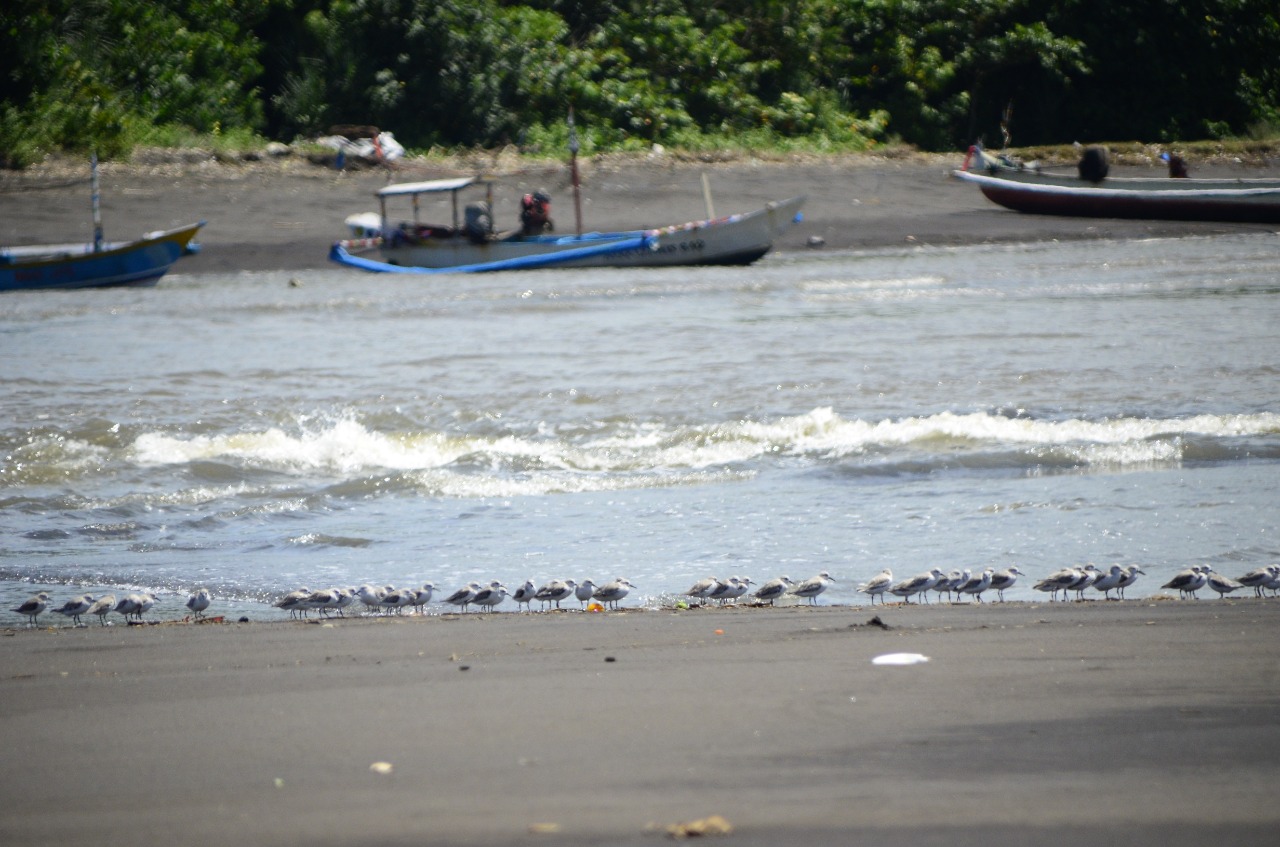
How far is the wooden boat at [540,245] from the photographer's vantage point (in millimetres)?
26453

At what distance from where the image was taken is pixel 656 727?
3.99m

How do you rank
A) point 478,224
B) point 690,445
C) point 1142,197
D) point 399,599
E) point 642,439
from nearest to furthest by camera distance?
point 399,599
point 690,445
point 642,439
point 478,224
point 1142,197

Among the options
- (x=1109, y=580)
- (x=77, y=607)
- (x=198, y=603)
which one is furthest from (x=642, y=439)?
(x=77, y=607)

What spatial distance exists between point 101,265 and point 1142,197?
2036 centimetres

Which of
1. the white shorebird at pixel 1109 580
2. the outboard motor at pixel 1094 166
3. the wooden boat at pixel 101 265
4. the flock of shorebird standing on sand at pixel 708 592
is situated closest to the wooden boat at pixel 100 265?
the wooden boat at pixel 101 265

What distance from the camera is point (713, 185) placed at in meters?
31.5

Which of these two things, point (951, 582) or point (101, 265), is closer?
point (951, 582)

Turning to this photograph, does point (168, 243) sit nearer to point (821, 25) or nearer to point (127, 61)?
point (127, 61)

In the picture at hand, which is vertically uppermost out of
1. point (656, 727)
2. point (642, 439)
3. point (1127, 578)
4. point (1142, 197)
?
point (1142, 197)

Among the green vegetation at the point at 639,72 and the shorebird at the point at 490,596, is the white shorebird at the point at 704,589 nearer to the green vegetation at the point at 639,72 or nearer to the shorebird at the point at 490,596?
the shorebird at the point at 490,596

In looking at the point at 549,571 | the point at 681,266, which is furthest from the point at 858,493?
the point at 681,266

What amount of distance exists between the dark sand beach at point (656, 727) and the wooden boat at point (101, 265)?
68.0ft

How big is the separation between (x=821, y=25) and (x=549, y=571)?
116 ft

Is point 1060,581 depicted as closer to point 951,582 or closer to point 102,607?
point 951,582
